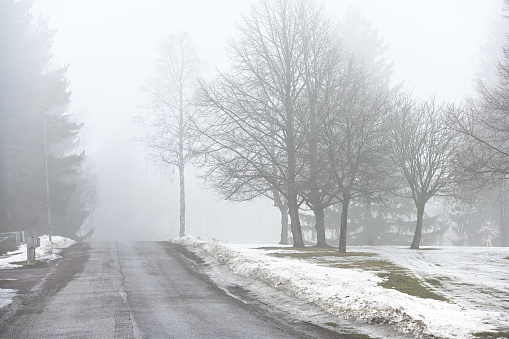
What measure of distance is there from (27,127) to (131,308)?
34567 mm

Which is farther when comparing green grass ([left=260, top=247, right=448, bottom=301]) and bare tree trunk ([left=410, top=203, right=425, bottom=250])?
bare tree trunk ([left=410, top=203, right=425, bottom=250])

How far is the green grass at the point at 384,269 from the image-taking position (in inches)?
481

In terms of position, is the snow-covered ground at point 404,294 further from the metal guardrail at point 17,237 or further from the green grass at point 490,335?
the metal guardrail at point 17,237

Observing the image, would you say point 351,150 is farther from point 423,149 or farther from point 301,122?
point 423,149

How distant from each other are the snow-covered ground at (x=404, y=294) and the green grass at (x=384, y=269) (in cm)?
8

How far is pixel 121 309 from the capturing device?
35.2 feet

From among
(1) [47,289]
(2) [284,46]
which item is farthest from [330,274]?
(2) [284,46]

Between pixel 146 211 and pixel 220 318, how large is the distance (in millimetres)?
109741

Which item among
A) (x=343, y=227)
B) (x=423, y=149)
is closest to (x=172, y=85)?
(x=423, y=149)

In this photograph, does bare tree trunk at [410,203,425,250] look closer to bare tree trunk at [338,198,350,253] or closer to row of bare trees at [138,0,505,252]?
row of bare trees at [138,0,505,252]

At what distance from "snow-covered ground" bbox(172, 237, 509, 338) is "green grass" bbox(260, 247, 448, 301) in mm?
81

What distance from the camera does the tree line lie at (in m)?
38.8

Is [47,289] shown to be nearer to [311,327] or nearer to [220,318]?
[220,318]

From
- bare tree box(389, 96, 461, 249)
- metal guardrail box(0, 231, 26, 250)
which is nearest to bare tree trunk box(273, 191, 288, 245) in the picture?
bare tree box(389, 96, 461, 249)
